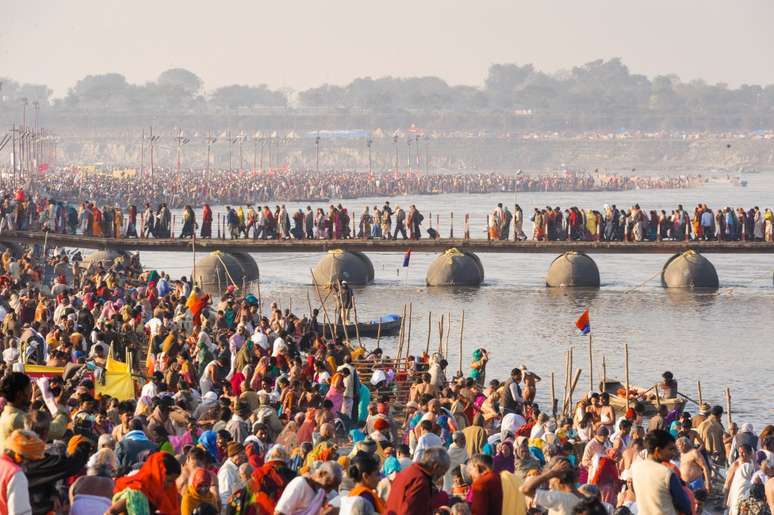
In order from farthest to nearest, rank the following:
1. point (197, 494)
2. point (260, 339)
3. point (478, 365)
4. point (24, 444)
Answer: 1. point (478, 365)
2. point (260, 339)
3. point (197, 494)
4. point (24, 444)

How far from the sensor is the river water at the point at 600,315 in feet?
134

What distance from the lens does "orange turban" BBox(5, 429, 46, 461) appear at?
37.1 ft

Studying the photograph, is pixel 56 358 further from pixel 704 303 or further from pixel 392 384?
pixel 704 303

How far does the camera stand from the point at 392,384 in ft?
93.8

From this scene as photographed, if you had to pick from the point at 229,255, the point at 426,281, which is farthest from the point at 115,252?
the point at 426,281

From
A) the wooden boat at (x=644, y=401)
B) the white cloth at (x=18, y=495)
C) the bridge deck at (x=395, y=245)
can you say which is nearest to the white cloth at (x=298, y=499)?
the white cloth at (x=18, y=495)

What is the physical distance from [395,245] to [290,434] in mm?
37192

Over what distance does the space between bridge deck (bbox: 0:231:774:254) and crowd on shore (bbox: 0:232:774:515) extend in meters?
21.0

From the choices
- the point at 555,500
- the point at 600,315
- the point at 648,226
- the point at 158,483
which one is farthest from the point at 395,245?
the point at 555,500

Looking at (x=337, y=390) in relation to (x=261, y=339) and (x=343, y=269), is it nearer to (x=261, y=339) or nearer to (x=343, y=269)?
(x=261, y=339)

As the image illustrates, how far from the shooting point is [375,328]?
43.8 meters

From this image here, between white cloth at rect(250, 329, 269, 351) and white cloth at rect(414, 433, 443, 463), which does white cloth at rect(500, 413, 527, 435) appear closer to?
white cloth at rect(414, 433, 443, 463)

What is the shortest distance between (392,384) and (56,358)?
278 inches

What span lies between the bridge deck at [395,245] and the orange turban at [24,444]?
44.2 meters
